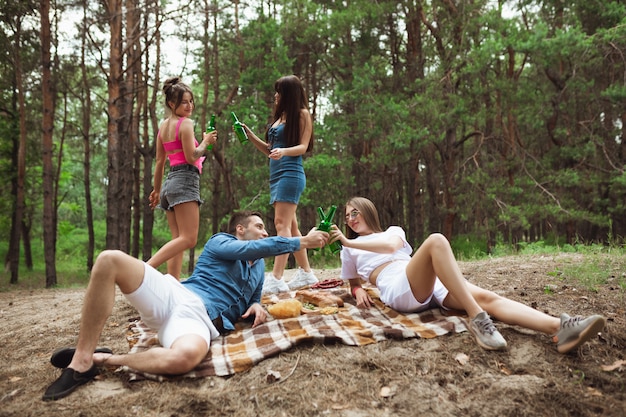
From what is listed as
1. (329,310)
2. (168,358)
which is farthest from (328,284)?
(168,358)

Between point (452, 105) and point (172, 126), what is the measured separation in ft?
29.3

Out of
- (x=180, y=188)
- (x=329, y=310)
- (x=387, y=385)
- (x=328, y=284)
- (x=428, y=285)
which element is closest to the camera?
(x=387, y=385)

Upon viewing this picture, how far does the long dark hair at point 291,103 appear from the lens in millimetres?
4375

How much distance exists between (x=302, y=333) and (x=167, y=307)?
966 mm

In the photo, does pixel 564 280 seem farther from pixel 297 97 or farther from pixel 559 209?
pixel 559 209

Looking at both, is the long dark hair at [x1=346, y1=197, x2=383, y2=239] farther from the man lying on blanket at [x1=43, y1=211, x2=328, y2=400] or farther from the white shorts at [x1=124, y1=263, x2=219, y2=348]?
the white shorts at [x1=124, y1=263, x2=219, y2=348]

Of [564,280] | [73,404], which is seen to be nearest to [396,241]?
[564,280]

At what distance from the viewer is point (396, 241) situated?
12.0 feet

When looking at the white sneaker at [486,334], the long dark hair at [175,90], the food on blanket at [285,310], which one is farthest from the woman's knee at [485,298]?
the long dark hair at [175,90]

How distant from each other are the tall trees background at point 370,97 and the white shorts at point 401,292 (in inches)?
283

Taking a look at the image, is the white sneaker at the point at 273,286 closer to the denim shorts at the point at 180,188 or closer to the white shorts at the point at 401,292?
the denim shorts at the point at 180,188

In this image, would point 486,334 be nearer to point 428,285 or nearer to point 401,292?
point 428,285

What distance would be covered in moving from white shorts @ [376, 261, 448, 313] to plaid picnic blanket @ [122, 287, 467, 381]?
0.22ft

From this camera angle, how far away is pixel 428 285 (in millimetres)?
3322
